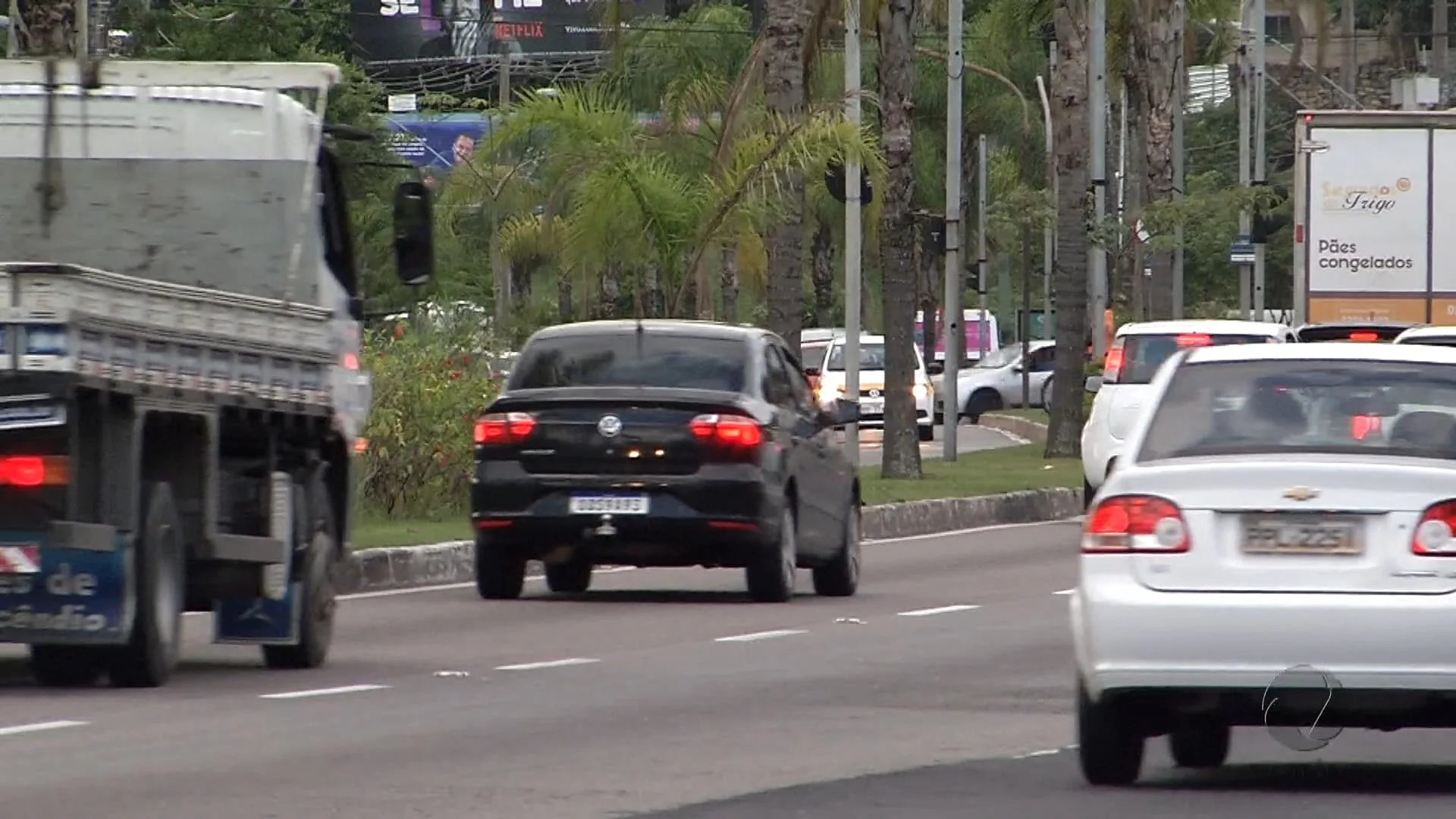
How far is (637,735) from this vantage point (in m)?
11.9

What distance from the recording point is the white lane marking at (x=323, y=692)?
13.2m

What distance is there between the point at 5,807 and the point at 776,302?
871 inches

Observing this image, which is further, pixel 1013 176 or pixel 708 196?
pixel 1013 176

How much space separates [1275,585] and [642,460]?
8806mm

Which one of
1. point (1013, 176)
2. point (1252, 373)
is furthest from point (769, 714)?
point (1013, 176)

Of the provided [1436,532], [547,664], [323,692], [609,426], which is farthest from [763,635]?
[1436,532]

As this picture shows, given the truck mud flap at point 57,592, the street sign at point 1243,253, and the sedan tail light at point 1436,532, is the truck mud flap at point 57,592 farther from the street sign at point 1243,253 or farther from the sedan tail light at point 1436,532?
the street sign at point 1243,253

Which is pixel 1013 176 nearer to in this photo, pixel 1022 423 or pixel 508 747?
pixel 1022 423

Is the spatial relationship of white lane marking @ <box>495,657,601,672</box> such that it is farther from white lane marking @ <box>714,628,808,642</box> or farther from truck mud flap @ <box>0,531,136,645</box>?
truck mud flap @ <box>0,531,136,645</box>

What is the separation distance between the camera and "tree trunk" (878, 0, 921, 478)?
32.4 m

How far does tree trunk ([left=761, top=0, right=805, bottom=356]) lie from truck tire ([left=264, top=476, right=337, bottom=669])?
589 inches

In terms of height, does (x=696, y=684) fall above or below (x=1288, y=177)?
below

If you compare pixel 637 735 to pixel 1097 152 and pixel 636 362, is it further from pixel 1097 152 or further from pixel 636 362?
pixel 1097 152

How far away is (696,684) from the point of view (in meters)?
14.0
